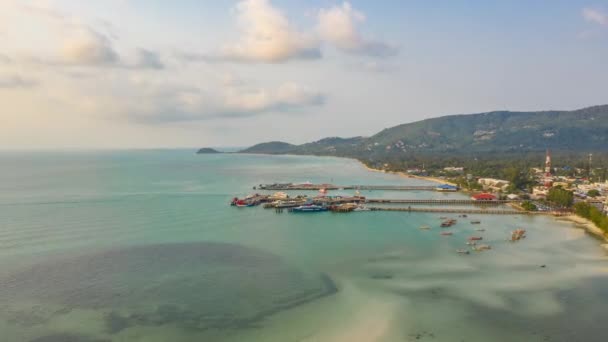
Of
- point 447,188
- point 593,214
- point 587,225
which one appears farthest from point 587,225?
point 447,188

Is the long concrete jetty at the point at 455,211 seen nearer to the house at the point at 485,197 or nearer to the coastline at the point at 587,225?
the coastline at the point at 587,225

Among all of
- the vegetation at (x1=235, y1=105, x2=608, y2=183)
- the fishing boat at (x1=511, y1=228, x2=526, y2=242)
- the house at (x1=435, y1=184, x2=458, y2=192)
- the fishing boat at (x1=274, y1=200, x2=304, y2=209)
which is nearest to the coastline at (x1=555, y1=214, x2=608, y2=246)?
the fishing boat at (x1=511, y1=228, x2=526, y2=242)

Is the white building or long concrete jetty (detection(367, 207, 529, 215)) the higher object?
the white building

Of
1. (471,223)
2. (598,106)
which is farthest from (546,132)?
(471,223)

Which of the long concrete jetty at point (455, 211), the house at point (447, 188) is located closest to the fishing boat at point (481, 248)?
the long concrete jetty at point (455, 211)

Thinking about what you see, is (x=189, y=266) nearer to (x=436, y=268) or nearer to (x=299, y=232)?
(x=299, y=232)

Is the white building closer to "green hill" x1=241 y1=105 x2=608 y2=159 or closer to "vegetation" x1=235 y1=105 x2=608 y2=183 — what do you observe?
"vegetation" x1=235 y1=105 x2=608 y2=183
